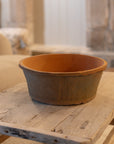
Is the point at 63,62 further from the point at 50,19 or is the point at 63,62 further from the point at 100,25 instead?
the point at 50,19

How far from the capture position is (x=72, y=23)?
3.73 metres

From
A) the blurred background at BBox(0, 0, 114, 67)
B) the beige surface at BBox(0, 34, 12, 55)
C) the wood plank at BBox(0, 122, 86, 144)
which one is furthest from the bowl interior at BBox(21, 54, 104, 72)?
the blurred background at BBox(0, 0, 114, 67)

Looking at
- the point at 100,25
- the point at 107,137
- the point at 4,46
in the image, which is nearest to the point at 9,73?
the point at 4,46

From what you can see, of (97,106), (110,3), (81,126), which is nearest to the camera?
(81,126)

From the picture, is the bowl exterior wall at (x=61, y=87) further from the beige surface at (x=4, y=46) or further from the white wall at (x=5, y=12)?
the white wall at (x=5, y=12)

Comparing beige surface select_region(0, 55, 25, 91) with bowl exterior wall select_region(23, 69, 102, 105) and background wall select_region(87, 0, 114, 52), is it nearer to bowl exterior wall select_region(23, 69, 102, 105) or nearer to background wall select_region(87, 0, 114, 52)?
bowl exterior wall select_region(23, 69, 102, 105)

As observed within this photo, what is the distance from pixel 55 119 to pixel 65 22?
293 centimetres

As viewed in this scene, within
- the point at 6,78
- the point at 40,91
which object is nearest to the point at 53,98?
the point at 40,91

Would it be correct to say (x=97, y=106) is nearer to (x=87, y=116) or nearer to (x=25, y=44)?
(x=87, y=116)

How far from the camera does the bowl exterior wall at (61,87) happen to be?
1.07 meters

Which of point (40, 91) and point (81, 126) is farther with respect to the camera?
point (40, 91)

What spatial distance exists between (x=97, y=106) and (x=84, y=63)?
0.32 meters

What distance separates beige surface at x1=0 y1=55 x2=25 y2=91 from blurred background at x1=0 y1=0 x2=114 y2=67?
3.65 feet

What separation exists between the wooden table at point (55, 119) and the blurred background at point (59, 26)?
197 cm
